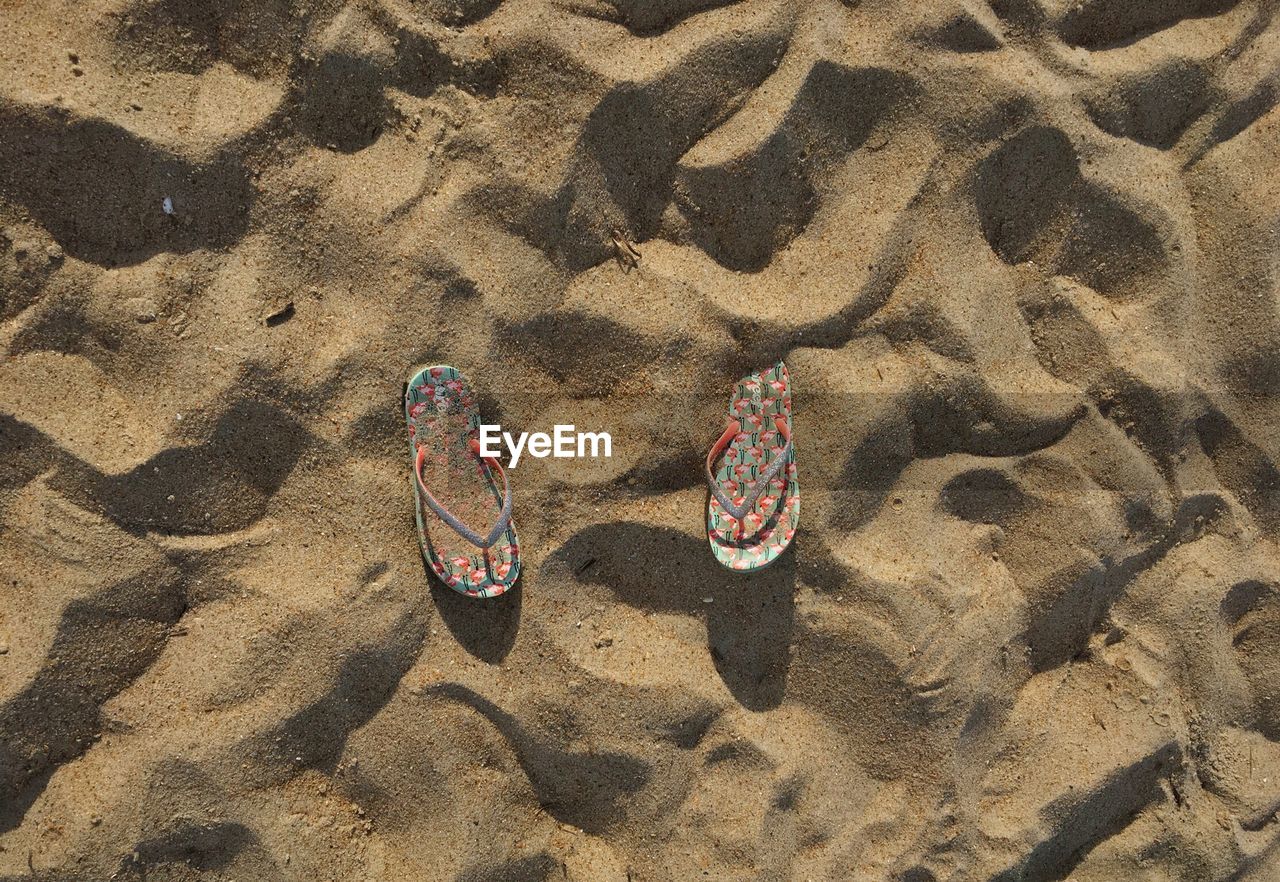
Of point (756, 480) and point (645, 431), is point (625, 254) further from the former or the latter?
point (756, 480)

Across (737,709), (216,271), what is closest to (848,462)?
(737,709)

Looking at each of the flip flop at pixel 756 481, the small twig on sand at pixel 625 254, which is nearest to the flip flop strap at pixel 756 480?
the flip flop at pixel 756 481

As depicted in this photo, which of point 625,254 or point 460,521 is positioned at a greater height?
point 625,254

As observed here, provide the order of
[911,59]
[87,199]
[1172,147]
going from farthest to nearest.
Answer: [1172,147] < [911,59] < [87,199]

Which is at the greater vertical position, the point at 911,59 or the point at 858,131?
the point at 911,59

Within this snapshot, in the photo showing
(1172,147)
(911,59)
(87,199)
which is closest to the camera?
(87,199)

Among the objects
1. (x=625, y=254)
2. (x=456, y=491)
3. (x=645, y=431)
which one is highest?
(x=625, y=254)

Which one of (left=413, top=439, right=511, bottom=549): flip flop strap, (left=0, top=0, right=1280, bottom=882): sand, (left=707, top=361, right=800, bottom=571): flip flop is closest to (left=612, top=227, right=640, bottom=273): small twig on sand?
(left=0, top=0, right=1280, bottom=882): sand

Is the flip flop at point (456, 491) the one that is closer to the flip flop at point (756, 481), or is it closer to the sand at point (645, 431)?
the sand at point (645, 431)

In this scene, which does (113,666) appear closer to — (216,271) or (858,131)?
(216,271)

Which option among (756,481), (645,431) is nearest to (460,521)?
(645,431)
